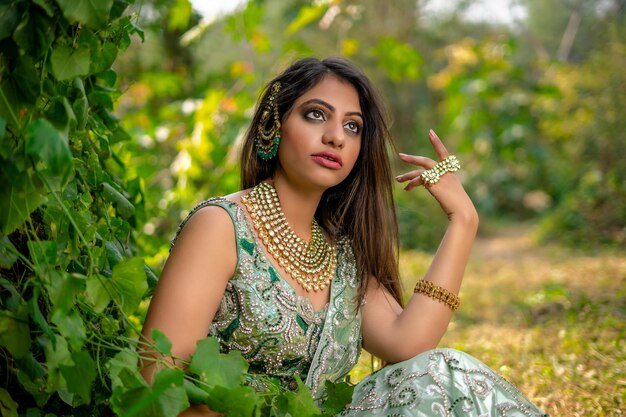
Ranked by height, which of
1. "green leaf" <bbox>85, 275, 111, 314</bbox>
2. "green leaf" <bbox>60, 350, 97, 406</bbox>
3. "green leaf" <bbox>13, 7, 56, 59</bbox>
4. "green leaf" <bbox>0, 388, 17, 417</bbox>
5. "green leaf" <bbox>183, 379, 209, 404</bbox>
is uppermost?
"green leaf" <bbox>13, 7, 56, 59</bbox>

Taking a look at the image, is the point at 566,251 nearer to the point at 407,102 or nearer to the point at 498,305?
the point at 498,305

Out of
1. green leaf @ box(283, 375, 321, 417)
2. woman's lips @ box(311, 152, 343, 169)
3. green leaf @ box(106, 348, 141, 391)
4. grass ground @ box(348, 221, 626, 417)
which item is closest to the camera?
green leaf @ box(106, 348, 141, 391)

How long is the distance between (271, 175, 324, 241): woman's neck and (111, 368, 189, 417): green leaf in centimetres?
103

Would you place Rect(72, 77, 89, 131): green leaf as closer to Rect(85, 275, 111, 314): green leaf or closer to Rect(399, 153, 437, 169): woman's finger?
Rect(85, 275, 111, 314): green leaf

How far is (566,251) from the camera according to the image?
9.20m

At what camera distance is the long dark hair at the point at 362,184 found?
7.98ft

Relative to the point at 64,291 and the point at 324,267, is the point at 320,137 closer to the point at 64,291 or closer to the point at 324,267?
the point at 324,267

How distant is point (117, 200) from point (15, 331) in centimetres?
84

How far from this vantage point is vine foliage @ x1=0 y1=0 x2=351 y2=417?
4.31 feet

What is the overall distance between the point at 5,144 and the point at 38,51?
18cm

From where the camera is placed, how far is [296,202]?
239 centimetres

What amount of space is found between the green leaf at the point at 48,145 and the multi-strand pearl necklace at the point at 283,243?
1.09 m

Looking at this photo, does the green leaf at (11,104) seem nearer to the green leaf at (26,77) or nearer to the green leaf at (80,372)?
the green leaf at (26,77)

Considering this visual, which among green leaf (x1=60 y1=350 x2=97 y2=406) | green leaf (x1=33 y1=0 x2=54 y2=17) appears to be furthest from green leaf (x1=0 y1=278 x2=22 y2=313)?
green leaf (x1=33 y1=0 x2=54 y2=17)
